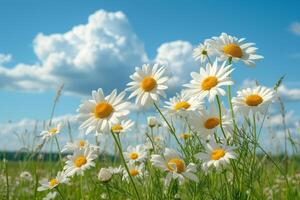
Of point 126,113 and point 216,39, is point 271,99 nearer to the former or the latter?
point 216,39

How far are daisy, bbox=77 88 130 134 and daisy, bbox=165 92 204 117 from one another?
50 cm

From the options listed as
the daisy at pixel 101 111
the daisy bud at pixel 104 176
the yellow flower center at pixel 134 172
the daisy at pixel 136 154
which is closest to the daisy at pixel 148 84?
the daisy at pixel 101 111

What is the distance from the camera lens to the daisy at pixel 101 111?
288cm

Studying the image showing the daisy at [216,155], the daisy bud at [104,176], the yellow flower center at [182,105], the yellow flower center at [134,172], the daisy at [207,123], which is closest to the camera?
the daisy at [216,155]

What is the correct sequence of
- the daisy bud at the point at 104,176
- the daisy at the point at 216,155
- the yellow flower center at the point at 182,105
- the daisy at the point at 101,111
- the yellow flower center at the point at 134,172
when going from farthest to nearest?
the yellow flower center at the point at 134,172 < the daisy bud at the point at 104,176 < the yellow flower center at the point at 182,105 < the daisy at the point at 216,155 < the daisy at the point at 101,111

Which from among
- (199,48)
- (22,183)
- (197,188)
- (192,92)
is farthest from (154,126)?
(22,183)

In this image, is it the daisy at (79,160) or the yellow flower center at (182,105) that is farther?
the daisy at (79,160)

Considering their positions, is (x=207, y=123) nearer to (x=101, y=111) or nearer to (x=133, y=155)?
(x=101, y=111)

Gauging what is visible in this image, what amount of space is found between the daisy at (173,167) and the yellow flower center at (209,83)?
19.4 inches

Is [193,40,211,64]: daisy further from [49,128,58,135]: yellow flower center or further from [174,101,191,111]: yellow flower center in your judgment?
[49,128,58,135]: yellow flower center

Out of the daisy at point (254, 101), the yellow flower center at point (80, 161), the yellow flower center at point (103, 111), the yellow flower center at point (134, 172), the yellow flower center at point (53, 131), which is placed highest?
the yellow flower center at point (53, 131)

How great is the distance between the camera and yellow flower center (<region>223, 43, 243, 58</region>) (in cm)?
340

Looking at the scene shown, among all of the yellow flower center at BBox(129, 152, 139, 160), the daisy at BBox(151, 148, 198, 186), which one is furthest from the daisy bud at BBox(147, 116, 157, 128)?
the daisy at BBox(151, 148, 198, 186)

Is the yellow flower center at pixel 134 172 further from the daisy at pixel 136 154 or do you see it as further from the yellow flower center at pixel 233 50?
the yellow flower center at pixel 233 50
